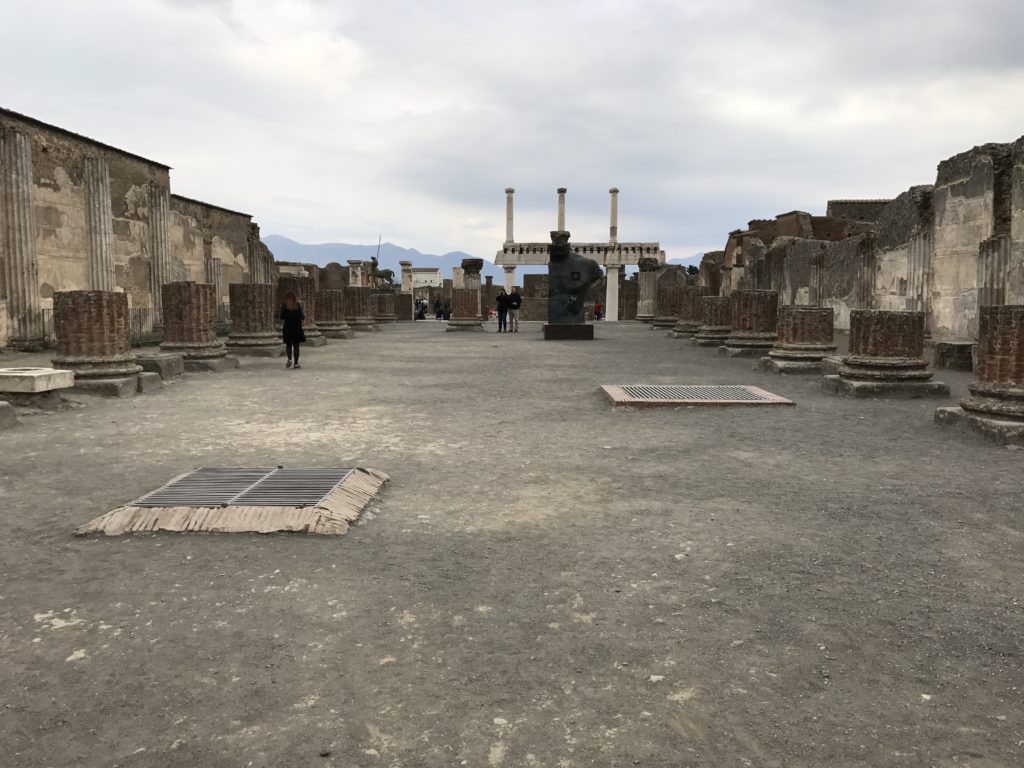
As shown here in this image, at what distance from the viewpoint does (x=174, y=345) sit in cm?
1077

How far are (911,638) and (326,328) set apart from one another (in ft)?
56.6

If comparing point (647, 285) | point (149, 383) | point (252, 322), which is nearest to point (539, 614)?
point (149, 383)

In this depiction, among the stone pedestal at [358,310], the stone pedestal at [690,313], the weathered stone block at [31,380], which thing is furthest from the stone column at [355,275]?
the weathered stone block at [31,380]

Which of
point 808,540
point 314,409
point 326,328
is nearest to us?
point 808,540

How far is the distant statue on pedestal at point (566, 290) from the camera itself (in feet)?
60.3

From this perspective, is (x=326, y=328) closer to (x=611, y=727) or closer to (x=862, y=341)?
(x=862, y=341)

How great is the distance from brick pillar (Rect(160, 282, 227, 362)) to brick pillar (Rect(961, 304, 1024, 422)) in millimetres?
9235

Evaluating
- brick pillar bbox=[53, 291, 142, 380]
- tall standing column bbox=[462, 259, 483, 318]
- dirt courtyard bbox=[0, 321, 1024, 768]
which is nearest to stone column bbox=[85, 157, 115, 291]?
brick pillar bbox=[53, 291, 142, 380]

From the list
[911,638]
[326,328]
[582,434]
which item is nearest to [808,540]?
[911,638]

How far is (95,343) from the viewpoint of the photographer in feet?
27.2

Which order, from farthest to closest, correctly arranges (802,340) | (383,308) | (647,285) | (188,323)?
1. (647,285)
2. (383,308)
3. (188,323)
4. (802,340)

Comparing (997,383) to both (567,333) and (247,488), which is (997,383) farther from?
(567,333)

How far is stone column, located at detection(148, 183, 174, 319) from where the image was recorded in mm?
16922

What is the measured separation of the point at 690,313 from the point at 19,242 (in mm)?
13853
